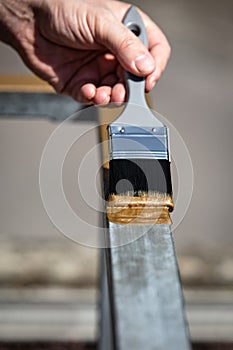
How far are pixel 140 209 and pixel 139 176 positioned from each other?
2.4 inches

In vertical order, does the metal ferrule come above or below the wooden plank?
below

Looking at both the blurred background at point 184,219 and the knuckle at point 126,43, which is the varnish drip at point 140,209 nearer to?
A: the blurred background at point 184,219

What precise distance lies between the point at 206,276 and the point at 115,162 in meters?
1.32

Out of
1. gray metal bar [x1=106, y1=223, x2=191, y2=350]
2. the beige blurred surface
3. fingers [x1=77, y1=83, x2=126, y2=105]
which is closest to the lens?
gray metal bar [x1=106, y1=223, x2=191, y2=350]

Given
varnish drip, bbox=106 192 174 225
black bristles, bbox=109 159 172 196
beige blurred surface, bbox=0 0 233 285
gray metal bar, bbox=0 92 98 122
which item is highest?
beige blurred surface, bbox=0 0 233 285

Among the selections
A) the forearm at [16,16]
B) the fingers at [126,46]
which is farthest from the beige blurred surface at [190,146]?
the fingers at [126,46]

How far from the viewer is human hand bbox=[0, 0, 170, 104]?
1081mm

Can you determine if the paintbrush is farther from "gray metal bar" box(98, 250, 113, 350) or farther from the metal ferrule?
"gray metal bar" box(98, 250, 113, 350)

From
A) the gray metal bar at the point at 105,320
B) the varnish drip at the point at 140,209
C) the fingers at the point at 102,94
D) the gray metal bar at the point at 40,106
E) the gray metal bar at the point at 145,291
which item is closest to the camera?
the gray metal bar at the point at 145,291

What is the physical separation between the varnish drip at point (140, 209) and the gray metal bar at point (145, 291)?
0.05 feet

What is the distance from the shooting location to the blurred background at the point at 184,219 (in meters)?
1.81

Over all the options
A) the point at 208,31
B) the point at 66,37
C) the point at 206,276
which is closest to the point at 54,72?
the point at 66,37

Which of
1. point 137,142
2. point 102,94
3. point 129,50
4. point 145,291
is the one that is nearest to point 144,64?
point 129,50

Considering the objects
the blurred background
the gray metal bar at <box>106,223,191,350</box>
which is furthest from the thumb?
the gray metal bar at <box>106,223,191,350</box>
